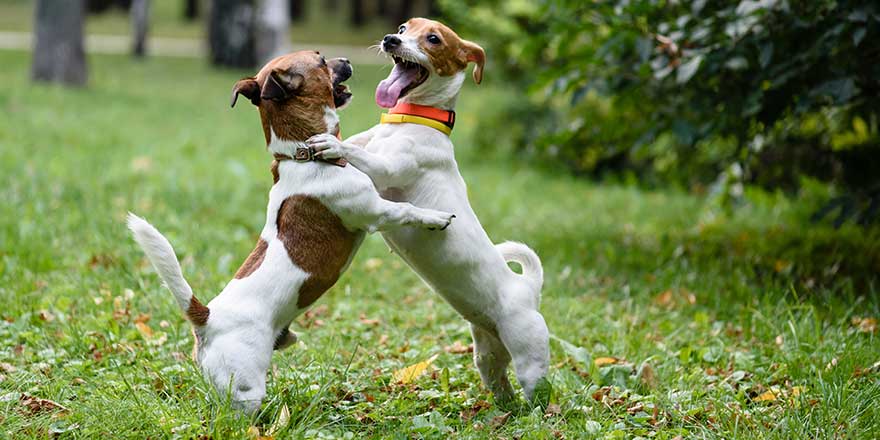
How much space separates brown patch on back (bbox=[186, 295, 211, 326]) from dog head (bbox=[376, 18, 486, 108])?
0.91 metres

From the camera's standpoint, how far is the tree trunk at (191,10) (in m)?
31.2

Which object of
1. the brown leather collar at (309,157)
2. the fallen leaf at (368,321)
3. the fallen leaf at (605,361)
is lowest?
the fallen leaf at (368,321)

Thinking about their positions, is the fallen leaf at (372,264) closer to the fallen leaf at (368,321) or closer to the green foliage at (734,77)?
the fallen leaf at (368,321)

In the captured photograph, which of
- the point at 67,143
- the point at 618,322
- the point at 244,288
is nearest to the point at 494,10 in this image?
the point at 67,143

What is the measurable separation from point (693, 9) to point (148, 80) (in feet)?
45.3

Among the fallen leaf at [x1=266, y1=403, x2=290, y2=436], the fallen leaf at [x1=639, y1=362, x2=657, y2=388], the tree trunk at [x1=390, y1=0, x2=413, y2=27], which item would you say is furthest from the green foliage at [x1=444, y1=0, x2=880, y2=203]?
the tree trunk at [x1=390, y1=0, x2=413, y2=27]

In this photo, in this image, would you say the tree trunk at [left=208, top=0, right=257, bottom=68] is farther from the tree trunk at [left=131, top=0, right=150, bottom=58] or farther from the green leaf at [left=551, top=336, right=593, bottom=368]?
the green leaf at [left=551, top=336, right=593, bottom=368]

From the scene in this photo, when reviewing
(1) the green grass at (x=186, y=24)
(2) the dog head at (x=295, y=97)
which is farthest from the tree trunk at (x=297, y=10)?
(2) the dog head at (x=295, y=97)

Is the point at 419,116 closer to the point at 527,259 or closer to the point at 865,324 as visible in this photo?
the point at 527,259

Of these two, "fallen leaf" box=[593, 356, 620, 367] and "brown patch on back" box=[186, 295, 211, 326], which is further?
"fallen leaf" box=[593, 356, 620, 367]

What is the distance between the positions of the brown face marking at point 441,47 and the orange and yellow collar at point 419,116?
0.14 meters

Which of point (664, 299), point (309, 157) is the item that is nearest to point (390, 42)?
point (309, 157)

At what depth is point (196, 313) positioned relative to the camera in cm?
282

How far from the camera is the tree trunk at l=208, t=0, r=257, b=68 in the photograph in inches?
747
